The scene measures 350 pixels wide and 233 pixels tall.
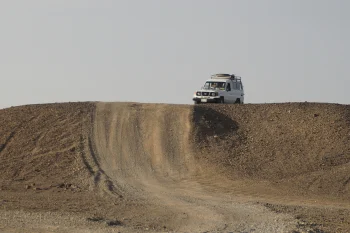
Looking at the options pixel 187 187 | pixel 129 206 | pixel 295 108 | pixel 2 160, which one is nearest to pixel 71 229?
pixel 129 206

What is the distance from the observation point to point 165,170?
28062mm

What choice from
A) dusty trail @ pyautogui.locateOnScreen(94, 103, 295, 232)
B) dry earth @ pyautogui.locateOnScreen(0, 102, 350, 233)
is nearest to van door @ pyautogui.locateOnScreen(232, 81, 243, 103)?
dry earth @ pyautogui.locateOnScreen(0, 102, 350, 233)

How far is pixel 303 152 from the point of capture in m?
30.1

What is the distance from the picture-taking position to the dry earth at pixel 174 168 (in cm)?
1842

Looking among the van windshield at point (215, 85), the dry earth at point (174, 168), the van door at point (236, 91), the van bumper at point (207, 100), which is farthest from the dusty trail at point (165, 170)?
the van door at point (236, 91)

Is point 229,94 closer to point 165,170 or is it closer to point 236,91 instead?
point 236,91

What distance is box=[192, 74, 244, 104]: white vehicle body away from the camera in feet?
127

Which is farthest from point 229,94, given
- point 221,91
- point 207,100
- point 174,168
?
point 174,168

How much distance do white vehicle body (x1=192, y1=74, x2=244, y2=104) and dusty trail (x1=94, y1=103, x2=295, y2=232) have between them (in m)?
4.05

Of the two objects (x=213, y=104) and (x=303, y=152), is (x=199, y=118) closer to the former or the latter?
(x=213, y=104)

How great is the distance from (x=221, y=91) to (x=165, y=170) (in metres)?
11.9

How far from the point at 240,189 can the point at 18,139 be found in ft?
35.1

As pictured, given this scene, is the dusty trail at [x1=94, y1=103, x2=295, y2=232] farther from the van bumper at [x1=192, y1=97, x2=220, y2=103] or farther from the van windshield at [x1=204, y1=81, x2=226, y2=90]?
the van windshield at [x1=204, y1=81, x2=226, y2=90]

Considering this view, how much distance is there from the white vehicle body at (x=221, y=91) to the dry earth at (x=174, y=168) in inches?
125
